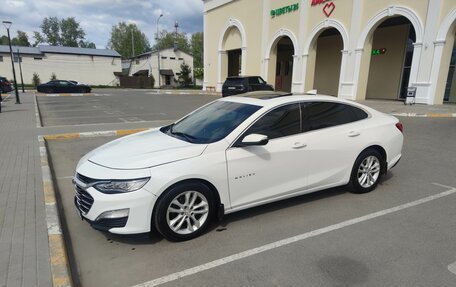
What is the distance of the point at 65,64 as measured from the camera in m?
50.5

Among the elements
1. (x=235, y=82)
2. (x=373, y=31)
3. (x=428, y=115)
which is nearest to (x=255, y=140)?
(x=428, y=115)

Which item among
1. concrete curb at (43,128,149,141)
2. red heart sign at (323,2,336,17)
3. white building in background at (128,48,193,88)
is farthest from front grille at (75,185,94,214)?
white building in background at (128,48,193,88)

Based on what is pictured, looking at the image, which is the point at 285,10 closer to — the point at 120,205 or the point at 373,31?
the point at 373,31

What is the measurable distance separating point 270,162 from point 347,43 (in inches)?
738

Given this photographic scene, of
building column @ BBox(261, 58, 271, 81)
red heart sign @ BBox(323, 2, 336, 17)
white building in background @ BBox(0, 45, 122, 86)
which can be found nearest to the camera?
red heart sign @ BBox(323, 2, 336, 17)

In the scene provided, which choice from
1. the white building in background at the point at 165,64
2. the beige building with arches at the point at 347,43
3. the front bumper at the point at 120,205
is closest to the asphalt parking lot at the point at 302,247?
the front bumper at the point at 120,205

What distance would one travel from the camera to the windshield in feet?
12.5

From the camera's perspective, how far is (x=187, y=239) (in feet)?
11.4

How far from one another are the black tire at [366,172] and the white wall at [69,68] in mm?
54757

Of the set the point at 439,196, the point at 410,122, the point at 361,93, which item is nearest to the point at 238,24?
the point at 361,93

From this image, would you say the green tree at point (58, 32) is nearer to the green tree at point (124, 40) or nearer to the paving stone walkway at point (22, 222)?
the green tree at point (124, 40)

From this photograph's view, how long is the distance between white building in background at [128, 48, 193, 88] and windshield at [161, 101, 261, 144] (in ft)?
182

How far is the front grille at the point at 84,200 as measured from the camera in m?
3.25

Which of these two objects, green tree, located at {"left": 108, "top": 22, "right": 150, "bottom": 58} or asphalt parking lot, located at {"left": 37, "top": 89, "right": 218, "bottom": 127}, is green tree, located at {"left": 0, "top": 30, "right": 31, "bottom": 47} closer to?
green tree, located at {"left": 108, "top": 22, "right": 150, "bottom": 58}
